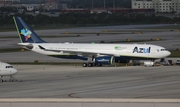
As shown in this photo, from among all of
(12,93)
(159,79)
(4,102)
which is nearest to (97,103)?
(4,102)

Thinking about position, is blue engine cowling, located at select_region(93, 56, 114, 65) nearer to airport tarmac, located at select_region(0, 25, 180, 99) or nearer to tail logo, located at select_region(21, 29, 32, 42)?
airport tarmac, located at select_region(0, 25, 180, 99)

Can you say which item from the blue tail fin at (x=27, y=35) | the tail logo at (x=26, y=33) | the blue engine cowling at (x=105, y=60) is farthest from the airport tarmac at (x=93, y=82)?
the tail logo at (x=26, y=33)

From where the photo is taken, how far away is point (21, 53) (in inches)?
4444

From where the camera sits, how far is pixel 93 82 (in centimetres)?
6625

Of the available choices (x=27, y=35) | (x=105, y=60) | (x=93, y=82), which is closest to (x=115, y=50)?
(x=105, y=60)

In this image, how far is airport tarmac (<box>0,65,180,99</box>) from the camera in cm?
5447

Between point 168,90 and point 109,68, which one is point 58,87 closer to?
point 168,90

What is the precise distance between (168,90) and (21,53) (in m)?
59.5

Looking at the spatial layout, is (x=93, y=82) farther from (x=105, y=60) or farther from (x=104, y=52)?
(x=104, y=52)

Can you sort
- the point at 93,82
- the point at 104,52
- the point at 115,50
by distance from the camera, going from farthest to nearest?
the point at 104,52 < the point at 115,50 < the point at 93,82

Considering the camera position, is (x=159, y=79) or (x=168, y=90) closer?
(x=168, y=90)

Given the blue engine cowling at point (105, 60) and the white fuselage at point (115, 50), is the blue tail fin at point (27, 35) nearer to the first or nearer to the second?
the white fuselage at point (115, 50)

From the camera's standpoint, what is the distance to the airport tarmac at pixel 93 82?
179 feet

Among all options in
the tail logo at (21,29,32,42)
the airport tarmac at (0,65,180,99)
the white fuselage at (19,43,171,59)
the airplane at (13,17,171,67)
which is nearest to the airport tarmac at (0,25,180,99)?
the airport tarmac at (0,65,180,99)
